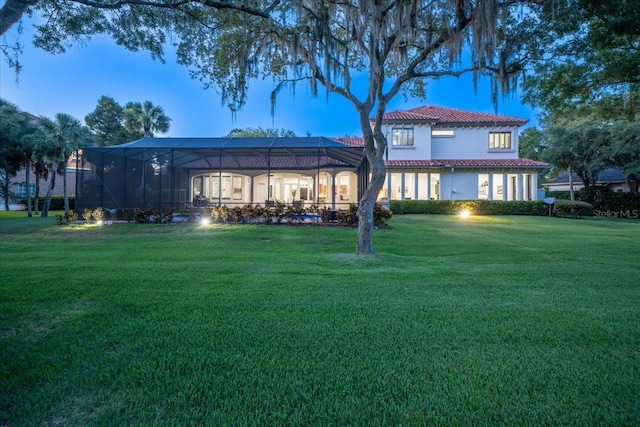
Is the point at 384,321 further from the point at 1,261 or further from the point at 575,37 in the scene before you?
the point at 575,37

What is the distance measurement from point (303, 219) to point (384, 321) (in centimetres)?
1137

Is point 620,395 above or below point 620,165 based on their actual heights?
below

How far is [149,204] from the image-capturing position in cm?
1616

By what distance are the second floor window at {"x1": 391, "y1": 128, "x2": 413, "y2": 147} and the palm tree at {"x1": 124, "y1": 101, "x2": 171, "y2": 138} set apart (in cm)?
1876

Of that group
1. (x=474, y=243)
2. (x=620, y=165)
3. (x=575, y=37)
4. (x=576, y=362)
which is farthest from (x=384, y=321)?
(x=620, y=165)

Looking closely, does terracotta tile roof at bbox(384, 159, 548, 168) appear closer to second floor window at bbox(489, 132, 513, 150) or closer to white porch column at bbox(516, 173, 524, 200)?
white porch column at bbox(516, 173, 524, 200)

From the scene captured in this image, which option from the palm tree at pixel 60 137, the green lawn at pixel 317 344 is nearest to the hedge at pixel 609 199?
the green lawn at pixel 317 344

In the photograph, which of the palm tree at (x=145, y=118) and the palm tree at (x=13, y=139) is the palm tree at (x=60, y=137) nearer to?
the palm tree at (x=13, y=139)

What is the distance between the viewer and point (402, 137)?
82.3 ft

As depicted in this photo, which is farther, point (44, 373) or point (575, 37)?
point (575, 37)

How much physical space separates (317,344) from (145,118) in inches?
1209

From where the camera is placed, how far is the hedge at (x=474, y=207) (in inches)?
910

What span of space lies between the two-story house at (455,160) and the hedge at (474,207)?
4.83ft

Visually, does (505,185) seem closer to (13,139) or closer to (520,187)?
(520,187)
